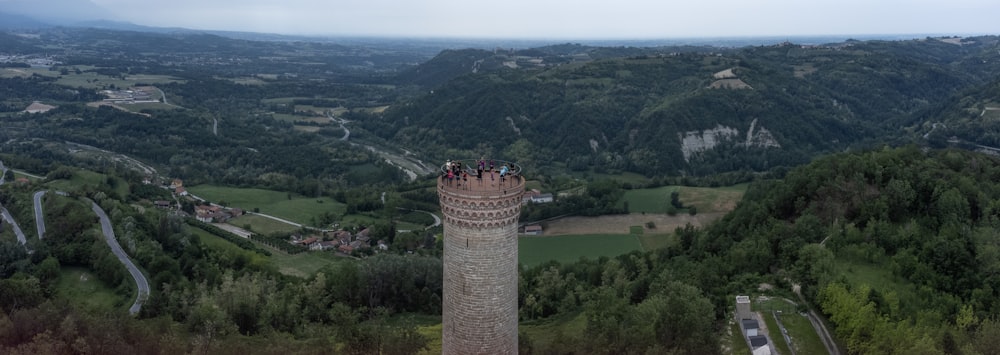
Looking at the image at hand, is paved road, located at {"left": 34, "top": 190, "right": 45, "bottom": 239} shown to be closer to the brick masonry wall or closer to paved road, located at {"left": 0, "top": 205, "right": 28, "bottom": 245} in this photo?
paved road, located at {"left": 0, "top": 205, "right": 28, "bottom": 245}

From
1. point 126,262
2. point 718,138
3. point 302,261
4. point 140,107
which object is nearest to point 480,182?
point 126,262

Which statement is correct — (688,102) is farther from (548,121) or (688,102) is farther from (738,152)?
(548,121)

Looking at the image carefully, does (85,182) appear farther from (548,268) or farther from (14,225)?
(548,268)

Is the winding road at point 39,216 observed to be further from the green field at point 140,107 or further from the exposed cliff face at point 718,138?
the exposed cliff face at point 718,138

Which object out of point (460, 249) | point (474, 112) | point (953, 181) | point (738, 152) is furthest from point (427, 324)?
point (474, 112)

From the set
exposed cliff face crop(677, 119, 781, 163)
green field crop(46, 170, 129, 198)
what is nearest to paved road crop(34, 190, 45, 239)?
green field crop(46, 170, 129, 198)

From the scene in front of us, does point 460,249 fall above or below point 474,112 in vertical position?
above

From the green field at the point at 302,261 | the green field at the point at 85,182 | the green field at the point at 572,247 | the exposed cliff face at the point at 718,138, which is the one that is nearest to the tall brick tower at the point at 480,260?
the green field at the point at 302,261
